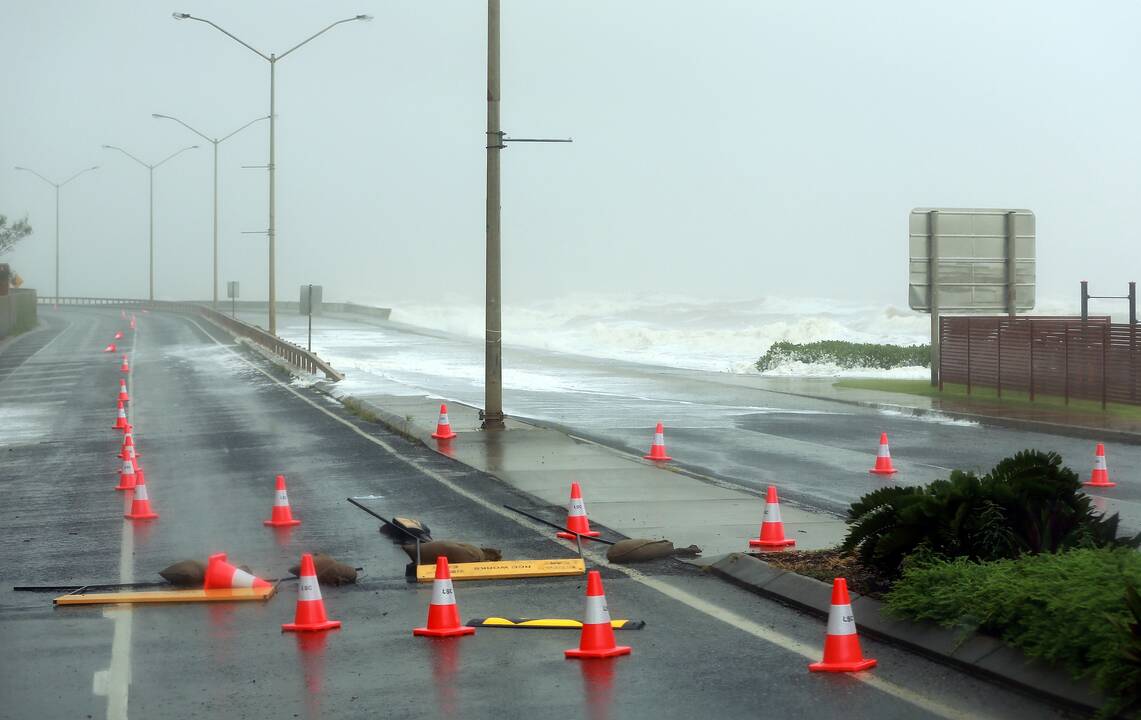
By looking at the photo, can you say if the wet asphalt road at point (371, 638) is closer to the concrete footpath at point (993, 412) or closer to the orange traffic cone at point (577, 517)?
the orange traffic cone at point (577, 517)

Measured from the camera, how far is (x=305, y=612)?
9336 millimetres

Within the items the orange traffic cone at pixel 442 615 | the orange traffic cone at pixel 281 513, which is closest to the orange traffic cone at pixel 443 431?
the orange traffic cone at pixel 281 513

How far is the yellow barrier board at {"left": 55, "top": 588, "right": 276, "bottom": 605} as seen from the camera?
34.3 feet

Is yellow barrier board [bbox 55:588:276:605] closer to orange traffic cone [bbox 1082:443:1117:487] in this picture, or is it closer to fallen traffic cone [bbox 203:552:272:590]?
fallen traffic cone [bbox 203:552:272:590]

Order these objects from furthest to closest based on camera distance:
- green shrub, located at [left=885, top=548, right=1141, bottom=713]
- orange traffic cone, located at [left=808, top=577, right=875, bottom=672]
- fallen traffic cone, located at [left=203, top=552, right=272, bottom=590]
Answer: fallen traffic cone, located at [left=203, top=552, right=272, bottom=590]
orange traffic cone, located at [left=808, top=577, right=875, bottom=672]
green shrub, located at [left=885, top=548, right=1141, bottom=713]

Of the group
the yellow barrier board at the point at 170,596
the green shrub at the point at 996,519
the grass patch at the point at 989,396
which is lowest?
the yellow barrier board at the point at 170,596

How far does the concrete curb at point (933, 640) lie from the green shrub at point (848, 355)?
33999mm

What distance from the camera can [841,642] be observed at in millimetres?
8016

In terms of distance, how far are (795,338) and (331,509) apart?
5480 centimetres

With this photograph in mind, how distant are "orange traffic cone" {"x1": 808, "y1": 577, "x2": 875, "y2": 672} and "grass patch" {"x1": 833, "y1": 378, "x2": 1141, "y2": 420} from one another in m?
20.4

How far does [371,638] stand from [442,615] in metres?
0.47

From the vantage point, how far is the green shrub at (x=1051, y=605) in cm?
662

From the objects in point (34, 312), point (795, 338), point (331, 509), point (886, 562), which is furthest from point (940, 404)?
point (34, 312)

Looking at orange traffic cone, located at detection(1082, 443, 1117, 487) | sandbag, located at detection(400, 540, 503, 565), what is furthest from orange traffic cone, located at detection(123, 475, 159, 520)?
orange traffic cone, located at detection(1082, 443, 1117, 487)
